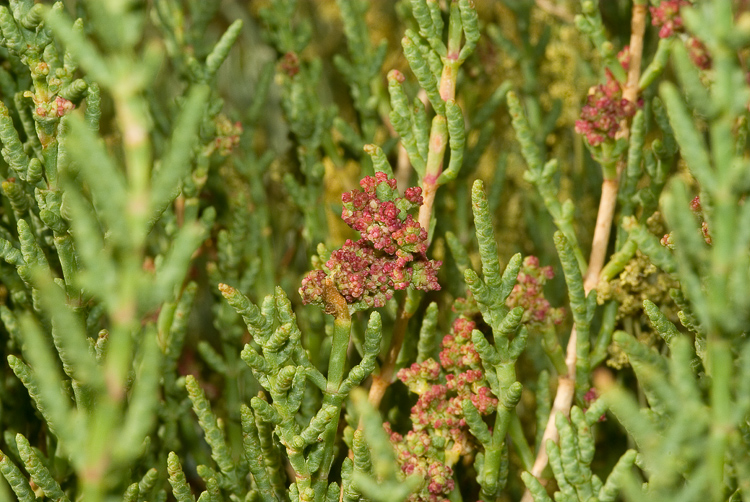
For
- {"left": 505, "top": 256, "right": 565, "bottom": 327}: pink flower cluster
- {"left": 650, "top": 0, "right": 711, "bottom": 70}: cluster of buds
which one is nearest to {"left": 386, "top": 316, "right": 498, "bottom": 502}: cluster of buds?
{"left": 505, "top": 256, "right": 565, "bottom": 327}: pink flower cluster

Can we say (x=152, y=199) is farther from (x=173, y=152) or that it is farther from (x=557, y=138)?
(x=557, y=138)

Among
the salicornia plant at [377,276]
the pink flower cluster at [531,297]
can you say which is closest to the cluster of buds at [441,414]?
the salicornia plant at [377,276]

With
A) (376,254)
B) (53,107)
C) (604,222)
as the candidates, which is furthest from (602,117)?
(53,107)

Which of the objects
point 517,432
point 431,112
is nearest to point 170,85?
point 431,112

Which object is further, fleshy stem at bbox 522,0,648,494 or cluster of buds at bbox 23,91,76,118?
fleshy stem at bbox 522,0,648,494

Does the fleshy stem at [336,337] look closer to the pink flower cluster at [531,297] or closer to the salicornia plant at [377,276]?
the salicornia plant at [377,276]

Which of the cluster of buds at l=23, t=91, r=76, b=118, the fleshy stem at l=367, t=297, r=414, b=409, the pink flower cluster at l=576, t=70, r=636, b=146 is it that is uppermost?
the pink flower cluster at l=576, t=70, r=636, b=146

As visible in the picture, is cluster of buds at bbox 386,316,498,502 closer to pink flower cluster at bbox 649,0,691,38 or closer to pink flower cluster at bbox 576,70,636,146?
pink flower cluster at bbox 576,70,636,146

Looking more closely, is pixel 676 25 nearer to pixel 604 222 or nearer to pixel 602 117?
pixel 602 117

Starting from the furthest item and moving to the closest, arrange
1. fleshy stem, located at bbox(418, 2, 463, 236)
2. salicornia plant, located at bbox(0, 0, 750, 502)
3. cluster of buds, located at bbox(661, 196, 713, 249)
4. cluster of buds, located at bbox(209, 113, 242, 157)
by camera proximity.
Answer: cluster of buds, located at bbox(209, 113, 242, 157), fleshy stem, located at bbox(418, 2, 463, 236), cluster of buds, located at bbox(661, 196, 713, 249), salicornia plant, located at bbox(0, 0, 750, 502)
